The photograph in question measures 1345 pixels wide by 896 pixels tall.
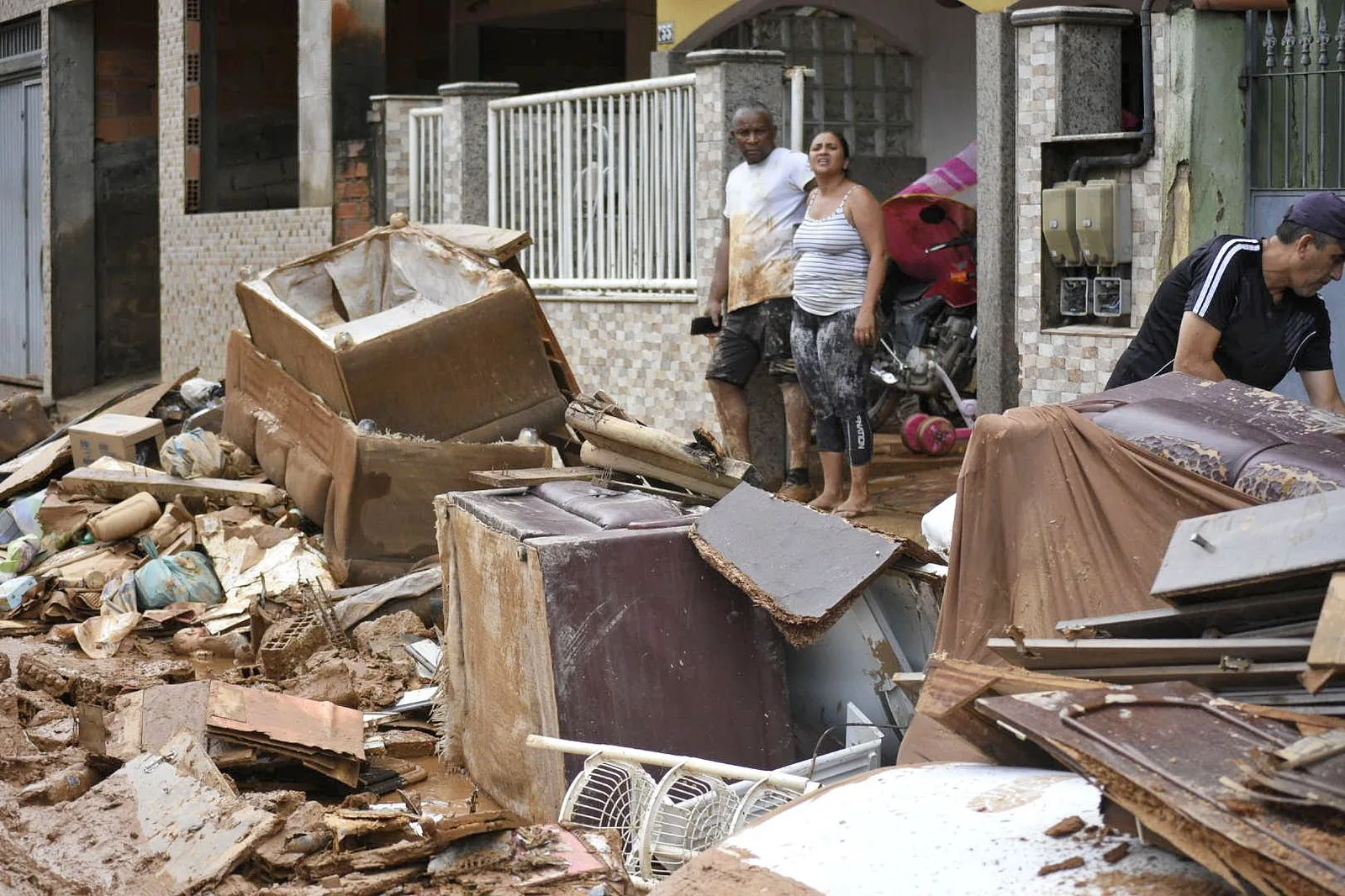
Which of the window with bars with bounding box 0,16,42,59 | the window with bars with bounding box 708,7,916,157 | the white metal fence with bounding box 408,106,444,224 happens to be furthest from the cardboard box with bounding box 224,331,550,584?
the window with bars with bounding box 0,16,42,59

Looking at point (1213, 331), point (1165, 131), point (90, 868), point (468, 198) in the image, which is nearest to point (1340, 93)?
point (1165, 131)

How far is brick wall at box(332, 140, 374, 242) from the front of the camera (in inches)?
492

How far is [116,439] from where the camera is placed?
30.7 ft

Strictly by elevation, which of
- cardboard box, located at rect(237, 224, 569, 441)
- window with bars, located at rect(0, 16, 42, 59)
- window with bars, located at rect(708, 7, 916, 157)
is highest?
window with bars, located at rect(0, 16, 42, 59)

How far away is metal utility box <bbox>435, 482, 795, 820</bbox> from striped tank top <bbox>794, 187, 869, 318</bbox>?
322 centimetres

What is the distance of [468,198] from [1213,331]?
24.0ft

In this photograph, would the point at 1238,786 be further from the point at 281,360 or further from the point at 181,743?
the point at 281,360

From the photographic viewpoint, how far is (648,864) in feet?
12.9

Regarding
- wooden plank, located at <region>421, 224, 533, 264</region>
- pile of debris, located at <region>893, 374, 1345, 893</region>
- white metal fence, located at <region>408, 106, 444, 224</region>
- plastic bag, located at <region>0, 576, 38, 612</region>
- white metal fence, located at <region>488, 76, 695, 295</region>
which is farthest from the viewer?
white metal fence, located at <region>408, 106, 444, 224</region>

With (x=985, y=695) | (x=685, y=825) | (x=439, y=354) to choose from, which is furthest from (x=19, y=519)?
(x=985, y=695)

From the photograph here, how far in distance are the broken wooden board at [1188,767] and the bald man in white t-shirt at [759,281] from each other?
563 cm

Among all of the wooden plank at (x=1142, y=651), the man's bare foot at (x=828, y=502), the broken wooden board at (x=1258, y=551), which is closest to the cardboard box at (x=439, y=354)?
the man's bare foot at (x=828, y=502)

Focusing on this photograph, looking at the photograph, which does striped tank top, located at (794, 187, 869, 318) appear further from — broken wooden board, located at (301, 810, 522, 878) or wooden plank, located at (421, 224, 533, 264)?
broken wooden board, located at (301, 810, 522, 878)

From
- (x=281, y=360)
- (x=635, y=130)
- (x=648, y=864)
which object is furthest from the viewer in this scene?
(x=635, y=130)
